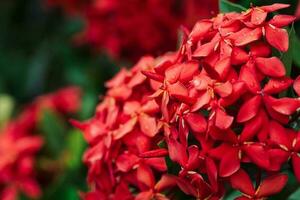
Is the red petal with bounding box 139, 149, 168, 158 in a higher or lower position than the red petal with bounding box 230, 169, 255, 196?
higher

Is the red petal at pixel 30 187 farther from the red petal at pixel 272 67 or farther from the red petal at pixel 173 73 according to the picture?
the red petal at pixel 272 67

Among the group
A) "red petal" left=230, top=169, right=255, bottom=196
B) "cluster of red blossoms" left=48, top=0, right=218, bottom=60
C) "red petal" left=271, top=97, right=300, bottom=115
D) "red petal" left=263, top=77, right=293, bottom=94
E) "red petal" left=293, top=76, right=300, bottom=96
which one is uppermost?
"red petal" left=263, top=77, right=293, bottom=94

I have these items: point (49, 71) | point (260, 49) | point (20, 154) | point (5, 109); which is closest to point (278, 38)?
point (260, 49)

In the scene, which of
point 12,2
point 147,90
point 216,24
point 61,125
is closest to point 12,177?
point 61,125

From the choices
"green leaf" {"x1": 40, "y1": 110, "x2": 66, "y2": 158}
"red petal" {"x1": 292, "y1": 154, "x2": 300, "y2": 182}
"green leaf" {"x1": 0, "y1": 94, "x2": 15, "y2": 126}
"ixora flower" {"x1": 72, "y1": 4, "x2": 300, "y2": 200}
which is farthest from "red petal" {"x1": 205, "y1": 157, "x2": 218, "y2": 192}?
"green leaf" {"x1": 0, "y1": 94, "x2": 15, "y2": 126}

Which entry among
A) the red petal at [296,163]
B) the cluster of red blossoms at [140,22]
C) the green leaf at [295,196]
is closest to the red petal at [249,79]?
the red petal at [296,163]

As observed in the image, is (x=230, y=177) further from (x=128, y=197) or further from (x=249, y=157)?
(x=128, y=197)

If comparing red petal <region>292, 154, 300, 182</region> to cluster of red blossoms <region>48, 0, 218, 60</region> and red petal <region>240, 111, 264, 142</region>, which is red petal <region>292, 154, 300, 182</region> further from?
cluster of red blossoms <region>48, 0, 218, 60</region>

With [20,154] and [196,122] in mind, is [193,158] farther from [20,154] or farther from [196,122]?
[20,154]
